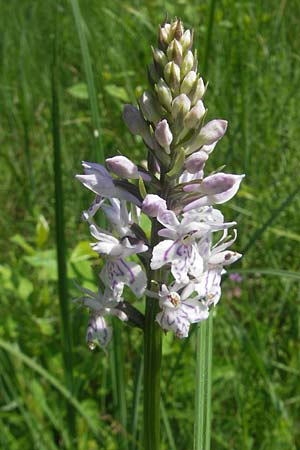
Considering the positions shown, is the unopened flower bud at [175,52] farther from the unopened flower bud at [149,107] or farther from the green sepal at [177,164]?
the green sepal at [177,164]

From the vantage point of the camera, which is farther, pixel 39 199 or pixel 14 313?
pixel 39 199

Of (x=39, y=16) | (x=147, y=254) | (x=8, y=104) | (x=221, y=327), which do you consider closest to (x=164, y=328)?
(x=147, y=254)

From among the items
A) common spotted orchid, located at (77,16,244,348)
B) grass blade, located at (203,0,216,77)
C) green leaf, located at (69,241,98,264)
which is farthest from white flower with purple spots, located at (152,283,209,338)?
grass blade, located at (203,0,216,77)

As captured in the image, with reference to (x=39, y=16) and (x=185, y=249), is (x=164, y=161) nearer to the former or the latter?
(x=185, y=249)

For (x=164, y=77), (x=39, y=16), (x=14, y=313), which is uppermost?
(x=39, y=16)

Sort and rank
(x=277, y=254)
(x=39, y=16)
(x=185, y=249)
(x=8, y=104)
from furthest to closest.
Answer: (x=39, y=16) < (x=8, y=104) < (x=277, y=254) < (x=185, y=249)

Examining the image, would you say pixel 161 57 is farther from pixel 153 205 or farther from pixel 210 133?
pixel 153 205

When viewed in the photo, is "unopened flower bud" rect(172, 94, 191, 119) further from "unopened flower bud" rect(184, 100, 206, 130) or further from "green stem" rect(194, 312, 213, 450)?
"green stem" rect(194, 312, 213, 450)
